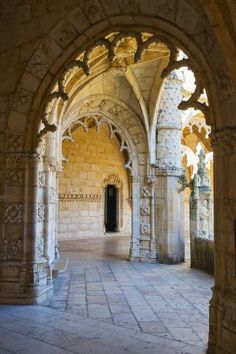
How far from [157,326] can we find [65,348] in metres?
1.06

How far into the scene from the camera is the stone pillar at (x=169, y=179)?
813cm

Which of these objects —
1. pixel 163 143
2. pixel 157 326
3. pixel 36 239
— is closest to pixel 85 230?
pixel 163 143

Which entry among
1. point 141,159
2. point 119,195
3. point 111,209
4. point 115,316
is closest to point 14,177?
point 115,316

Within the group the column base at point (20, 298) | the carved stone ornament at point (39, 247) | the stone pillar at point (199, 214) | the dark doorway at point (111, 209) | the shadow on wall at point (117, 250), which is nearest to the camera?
the column base at point (20, 298)

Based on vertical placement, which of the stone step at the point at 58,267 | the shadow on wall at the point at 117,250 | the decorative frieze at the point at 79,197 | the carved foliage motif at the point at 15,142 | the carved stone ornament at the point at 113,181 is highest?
the carved stone ornament at the point at 113,181

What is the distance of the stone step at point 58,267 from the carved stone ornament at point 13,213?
199 centimetres

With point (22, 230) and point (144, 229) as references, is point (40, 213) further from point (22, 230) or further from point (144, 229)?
point (144, 229)

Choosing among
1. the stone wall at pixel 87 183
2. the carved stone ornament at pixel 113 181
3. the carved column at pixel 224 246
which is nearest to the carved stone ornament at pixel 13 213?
the carved column at pixel 224 246

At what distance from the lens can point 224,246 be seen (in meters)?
3.11

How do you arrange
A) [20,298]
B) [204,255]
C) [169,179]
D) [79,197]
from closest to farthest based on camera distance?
[20,298]
[204,255]
[169,179]
[79,197]

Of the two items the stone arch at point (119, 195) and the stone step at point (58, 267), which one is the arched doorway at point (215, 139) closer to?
the stone step at point (58, 267)

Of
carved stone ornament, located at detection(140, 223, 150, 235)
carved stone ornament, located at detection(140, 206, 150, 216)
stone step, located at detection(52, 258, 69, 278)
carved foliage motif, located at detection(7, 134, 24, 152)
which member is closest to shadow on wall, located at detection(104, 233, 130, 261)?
carved stone ornament, located at detection(140, 223, 150, 235)

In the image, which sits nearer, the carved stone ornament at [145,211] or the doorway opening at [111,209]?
the carved stone ornament at [145,211]

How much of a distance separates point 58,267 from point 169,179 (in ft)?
10.2
